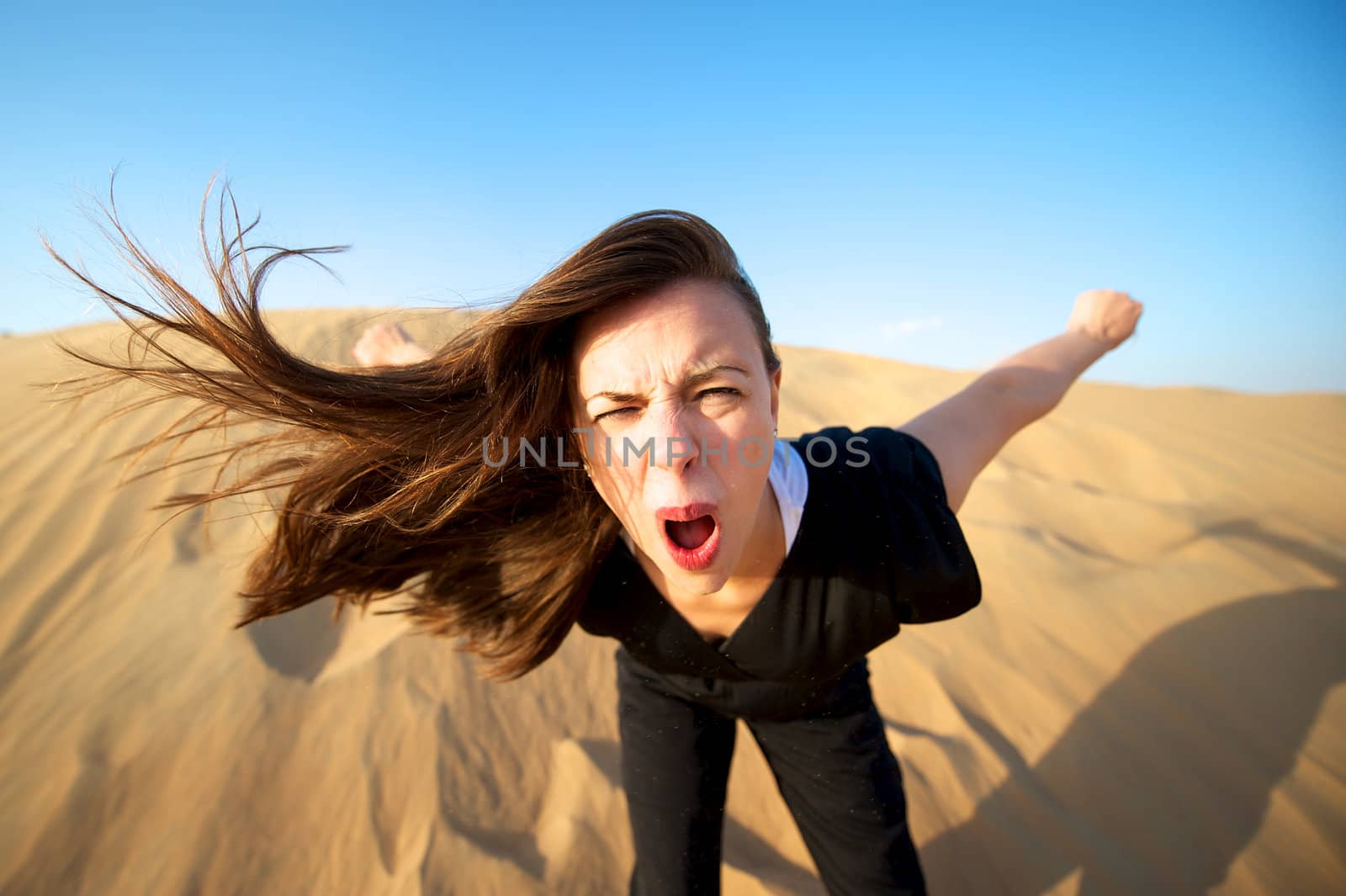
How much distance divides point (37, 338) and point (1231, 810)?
11368 millimetres

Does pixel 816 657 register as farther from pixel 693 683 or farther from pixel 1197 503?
pixel 1197 503

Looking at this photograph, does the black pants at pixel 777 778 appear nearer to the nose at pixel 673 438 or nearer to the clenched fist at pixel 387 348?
the nose at pixel 673 438

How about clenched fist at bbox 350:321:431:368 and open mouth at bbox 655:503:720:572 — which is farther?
clenched fist at bbox 350:321:431:368

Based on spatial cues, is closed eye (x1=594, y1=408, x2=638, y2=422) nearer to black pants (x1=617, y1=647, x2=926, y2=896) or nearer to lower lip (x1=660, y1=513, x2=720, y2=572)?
lower lip (x1=660, y1=513, x2=720, y2=572)

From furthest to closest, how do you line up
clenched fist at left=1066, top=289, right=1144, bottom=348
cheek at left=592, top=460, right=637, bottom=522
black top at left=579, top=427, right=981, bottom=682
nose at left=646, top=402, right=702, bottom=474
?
clenched fist at left=1066, top=289, right=1144, bottom=348 < black top at left=579, top=427, right=981, bottom=682 < cheek at left=592, top=460, right=637, bottom=522 < nose at left=646, top=402, right=702, bottom=474

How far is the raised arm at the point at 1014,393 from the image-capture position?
80.5 inches

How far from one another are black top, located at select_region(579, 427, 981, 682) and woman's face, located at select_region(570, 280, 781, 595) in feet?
0.91

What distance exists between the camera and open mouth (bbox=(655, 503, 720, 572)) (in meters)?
1.48

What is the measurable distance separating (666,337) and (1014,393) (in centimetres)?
142

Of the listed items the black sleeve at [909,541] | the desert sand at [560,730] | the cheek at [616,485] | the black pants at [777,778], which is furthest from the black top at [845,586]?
the desert sand at [560,730]

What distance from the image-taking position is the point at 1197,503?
4383 millimetres

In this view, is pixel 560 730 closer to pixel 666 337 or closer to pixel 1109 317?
pixel 666 337

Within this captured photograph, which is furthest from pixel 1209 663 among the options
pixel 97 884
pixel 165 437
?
pixel 97 884

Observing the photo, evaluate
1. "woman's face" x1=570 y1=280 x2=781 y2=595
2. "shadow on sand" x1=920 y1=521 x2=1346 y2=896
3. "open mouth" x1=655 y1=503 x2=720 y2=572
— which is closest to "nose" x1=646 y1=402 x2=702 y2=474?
"woman's face" x1=570 y1=280 x2=781 y2=595
